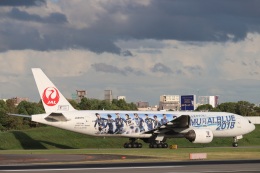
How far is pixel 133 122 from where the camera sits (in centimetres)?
6531

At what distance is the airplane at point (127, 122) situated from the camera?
63.2 m

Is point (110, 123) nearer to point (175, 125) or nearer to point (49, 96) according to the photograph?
point (175, 125)

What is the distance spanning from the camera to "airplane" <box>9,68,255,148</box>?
63.2 metres

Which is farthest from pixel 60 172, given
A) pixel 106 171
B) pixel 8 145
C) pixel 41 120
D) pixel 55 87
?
pixel 8 145

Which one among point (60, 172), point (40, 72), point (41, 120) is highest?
point (40, 72)

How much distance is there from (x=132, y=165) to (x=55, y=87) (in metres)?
32.0

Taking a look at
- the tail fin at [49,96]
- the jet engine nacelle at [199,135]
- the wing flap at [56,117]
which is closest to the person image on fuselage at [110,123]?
the wing flap at [56,117]

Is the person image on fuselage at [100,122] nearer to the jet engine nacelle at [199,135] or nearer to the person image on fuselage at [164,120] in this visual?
the person image on fuselage at [164,120]

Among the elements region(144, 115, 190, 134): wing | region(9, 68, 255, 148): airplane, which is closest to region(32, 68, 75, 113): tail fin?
region(9, 68, 255, 148): airplane

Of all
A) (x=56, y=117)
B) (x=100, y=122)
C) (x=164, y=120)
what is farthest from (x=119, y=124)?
(x=56, y=117)

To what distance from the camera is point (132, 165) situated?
3562cm

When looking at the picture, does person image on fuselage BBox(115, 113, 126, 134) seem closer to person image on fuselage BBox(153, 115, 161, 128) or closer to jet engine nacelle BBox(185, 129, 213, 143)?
person image on fuselage BBox(153, 115, 161, 128)

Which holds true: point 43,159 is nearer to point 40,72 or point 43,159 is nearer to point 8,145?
point 40,72

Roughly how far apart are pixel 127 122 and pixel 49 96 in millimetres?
8350
